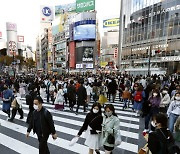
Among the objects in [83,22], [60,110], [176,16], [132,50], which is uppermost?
[83,22]

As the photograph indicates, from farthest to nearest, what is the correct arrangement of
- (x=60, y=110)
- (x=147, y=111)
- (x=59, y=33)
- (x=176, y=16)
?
1. (x=59, y=33)
2. (x=176, y=16)
3. (x=60, y=110)
4. (x=147, y=111)

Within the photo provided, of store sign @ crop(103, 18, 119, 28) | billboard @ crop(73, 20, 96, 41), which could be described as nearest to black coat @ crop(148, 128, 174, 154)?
billboard @ crop(73, 20, 96, 41)

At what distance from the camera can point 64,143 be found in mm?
5602

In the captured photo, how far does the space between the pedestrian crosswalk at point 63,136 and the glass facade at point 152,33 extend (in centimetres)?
2308

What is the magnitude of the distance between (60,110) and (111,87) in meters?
3.23

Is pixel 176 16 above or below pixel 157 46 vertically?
above

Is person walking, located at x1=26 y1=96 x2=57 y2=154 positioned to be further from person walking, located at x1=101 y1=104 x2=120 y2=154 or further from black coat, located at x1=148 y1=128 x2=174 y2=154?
black coat, located at x1=148 y1=128 x2=174 y2=154

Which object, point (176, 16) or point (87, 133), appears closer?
point (87, 133)

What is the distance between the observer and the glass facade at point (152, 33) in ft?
113

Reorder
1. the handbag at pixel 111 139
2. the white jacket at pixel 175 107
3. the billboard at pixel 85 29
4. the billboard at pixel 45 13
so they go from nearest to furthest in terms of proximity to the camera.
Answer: the handbag at pixel 111 139, the white jacket at pixel 175 107, the billboard at pixel 85 29, the billboard at pixel 45 13

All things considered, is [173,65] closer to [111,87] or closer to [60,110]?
[111,87]

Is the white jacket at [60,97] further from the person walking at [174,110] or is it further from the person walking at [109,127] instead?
the person walking at [109,127]

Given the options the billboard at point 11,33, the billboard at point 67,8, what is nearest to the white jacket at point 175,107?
the billboard at point 67,8

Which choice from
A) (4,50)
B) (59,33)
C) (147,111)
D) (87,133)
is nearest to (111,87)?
(147,111)
